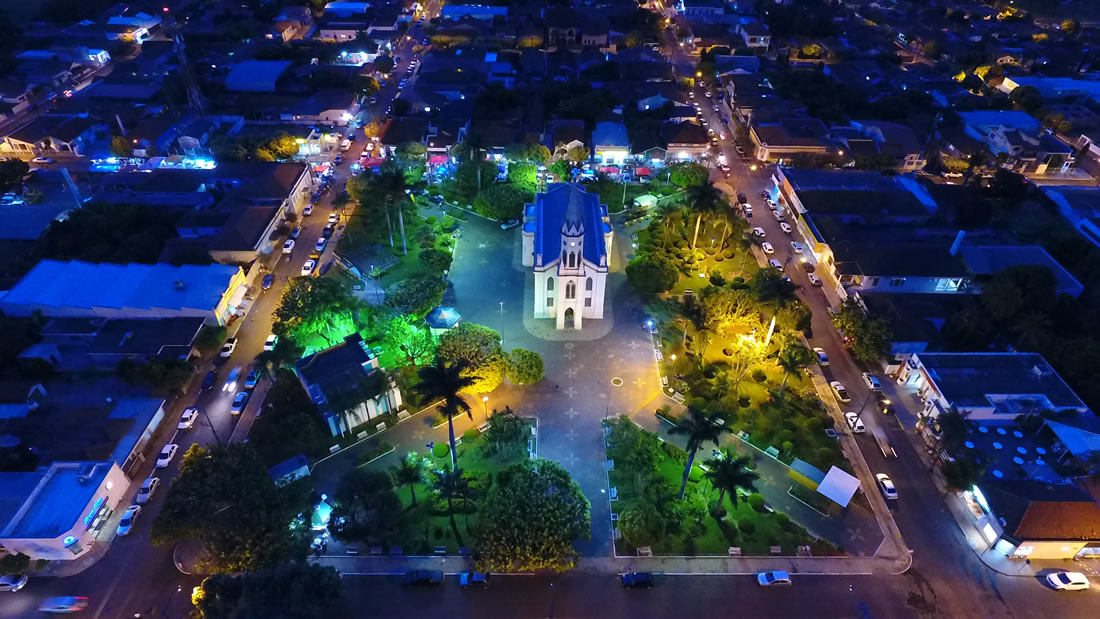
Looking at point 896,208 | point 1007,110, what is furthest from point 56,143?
point 1007,110

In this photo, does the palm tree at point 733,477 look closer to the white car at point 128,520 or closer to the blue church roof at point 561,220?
the blue church roof at point 561,220

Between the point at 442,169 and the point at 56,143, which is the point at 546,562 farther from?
the point at 56,143

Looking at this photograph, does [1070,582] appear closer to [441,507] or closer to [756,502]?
[756,502]

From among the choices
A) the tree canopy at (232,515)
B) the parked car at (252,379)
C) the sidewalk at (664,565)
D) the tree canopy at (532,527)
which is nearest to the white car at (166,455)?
the parked car at (252,379)

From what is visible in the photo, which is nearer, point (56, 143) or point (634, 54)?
point (56, 143)

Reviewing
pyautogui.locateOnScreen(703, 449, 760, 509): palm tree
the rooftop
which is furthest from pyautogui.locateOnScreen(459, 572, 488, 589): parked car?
the rooftop
